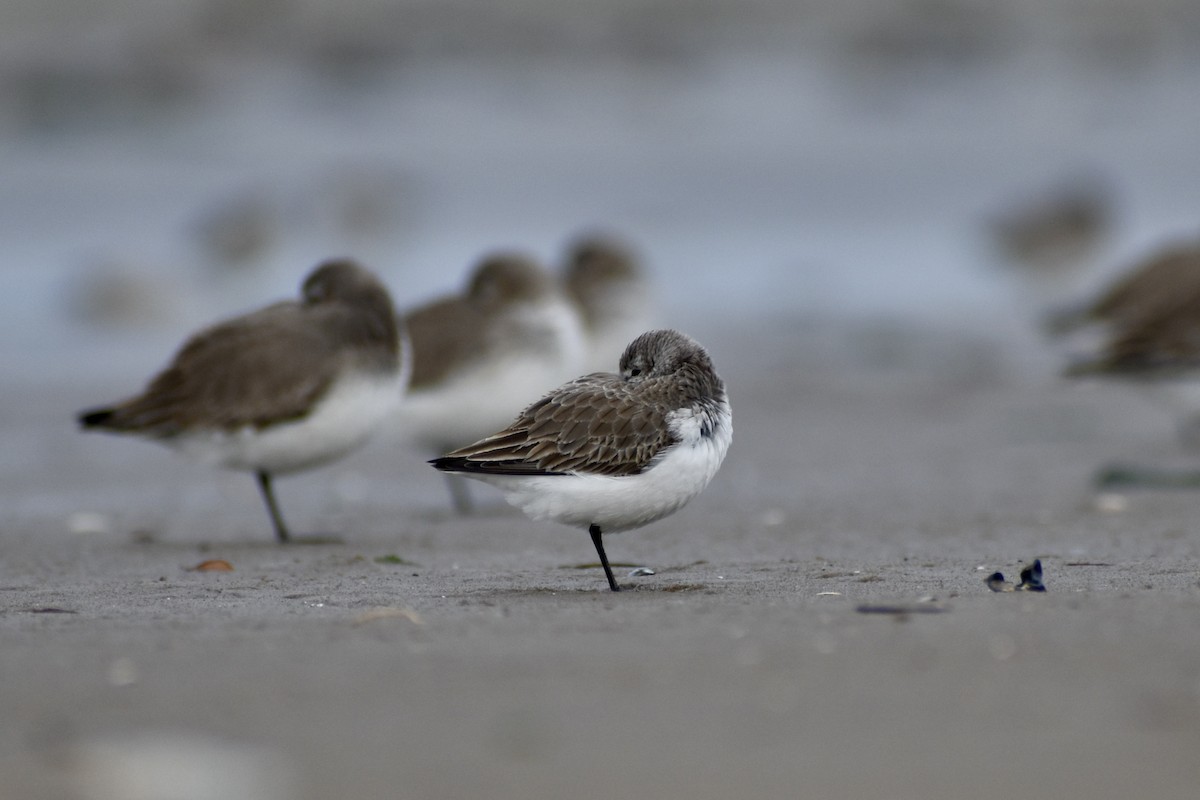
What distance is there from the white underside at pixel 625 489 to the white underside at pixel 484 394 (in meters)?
3.95

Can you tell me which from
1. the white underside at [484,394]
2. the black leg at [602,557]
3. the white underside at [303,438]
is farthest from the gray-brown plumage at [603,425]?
the white underside at [484,394]

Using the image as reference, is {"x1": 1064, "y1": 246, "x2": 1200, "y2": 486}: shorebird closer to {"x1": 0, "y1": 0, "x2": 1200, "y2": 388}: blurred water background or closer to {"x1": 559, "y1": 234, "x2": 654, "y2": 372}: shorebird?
{"x1": 559, "y1": 234, "x2": 654, "y2": 372}: shorebird

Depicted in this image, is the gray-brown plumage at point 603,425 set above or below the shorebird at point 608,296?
below

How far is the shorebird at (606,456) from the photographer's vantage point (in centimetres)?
629

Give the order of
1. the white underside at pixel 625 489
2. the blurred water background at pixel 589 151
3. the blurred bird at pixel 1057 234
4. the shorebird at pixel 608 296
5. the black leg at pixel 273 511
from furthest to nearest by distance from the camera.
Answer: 1. the blurred water background at pixel 589 151
2. the blurred bird at pixel 1057 234
3. the shorebird at pixel 608 296
4. the black leg at pixel 273 511
5. the white underside at pixel 625 489

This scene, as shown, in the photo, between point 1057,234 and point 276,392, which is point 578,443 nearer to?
point 276,392

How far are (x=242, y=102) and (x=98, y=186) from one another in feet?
21.9

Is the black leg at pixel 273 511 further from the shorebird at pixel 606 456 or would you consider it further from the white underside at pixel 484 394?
the shorebird at pixel 606 456

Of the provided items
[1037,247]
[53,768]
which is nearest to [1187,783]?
[53,768]

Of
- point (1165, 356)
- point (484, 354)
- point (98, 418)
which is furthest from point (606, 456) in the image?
point (1165, 356)

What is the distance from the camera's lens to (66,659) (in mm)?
5066

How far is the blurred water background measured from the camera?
2066 centimetres

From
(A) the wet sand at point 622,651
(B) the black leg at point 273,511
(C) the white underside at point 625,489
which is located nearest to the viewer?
(A) the wet sand at point 622,651

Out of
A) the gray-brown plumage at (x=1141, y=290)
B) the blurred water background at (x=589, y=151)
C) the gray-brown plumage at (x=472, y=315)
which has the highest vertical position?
the blurred water background at (x=589, y=151)
